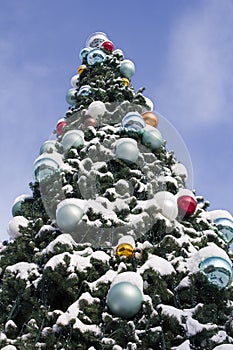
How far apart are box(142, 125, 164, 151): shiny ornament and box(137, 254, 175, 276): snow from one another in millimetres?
3171

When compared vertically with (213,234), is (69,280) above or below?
below

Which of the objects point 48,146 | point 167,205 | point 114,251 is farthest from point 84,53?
point 114,251

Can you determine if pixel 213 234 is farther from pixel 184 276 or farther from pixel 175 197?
pixel 184 276

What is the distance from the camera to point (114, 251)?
6891mm

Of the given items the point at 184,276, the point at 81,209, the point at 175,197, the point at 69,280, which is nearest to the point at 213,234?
the point at 175,197

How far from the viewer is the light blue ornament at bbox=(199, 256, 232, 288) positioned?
6055 mm

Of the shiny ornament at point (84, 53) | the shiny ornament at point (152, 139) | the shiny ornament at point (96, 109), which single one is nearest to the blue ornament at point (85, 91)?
the shiny ornament at point (96, 109)

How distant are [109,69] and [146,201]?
17.6 feet

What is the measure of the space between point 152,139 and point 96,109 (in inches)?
59.3

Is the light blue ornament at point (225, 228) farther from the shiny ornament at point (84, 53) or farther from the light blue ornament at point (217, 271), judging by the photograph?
the shiny ornament at point (84, 53)

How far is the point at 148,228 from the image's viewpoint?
283 inches

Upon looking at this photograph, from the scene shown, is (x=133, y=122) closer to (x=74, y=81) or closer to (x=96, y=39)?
(x=74, y=81)

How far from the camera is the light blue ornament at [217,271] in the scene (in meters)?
6.05

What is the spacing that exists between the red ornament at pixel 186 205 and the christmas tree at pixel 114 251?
→ 2cm
